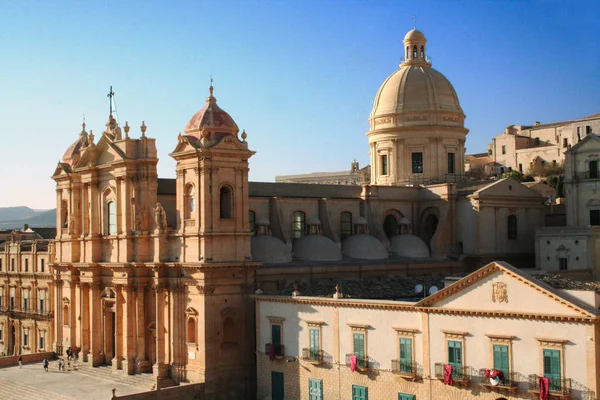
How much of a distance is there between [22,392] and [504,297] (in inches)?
1093

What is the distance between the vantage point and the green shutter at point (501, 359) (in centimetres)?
3344

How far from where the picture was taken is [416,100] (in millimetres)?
63250

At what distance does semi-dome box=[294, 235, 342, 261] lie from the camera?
5241 cm

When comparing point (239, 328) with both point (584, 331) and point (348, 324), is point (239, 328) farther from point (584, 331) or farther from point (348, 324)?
point (584, 331)

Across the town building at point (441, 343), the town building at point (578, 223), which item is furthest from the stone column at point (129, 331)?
the town building at point (578, 223)

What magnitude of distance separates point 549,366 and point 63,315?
3597 centimetres

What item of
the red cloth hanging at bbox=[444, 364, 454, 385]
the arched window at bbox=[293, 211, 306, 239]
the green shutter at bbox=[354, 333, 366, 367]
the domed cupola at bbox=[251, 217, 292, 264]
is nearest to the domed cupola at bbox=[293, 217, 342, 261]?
the arched window at bbox=[293, 211, 306, 239]

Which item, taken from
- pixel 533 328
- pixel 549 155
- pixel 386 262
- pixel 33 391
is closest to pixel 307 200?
pixel 386 262

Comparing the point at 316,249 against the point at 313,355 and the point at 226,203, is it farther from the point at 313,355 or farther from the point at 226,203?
the point at 313,355

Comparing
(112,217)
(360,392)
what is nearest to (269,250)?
(112,217)

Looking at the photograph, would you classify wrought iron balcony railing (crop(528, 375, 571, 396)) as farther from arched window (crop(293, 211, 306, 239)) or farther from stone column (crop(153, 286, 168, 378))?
arched window (crop(293, 211, 306, 239))

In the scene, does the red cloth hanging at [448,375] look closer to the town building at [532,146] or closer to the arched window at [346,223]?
the arched window at [346,223]

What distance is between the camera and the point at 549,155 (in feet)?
316

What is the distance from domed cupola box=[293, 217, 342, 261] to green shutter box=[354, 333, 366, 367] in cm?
1340
